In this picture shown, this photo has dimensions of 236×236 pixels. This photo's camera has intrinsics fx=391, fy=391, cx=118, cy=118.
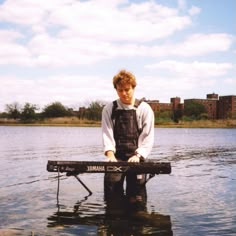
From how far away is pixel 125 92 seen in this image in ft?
23.3

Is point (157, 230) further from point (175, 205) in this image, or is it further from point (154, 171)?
point (175, 205)

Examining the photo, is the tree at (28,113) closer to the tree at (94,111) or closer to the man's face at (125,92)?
the tree at (94,111)

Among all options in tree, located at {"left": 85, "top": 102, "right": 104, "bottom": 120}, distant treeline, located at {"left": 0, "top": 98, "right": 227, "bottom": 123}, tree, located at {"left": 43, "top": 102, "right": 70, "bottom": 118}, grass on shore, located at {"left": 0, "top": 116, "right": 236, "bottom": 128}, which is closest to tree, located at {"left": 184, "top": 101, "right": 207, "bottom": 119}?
distant treeline, located at {"left": 0, "top": 98, "right": 227, "bottom": 123}

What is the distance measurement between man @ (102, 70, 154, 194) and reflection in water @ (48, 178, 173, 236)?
336 mm

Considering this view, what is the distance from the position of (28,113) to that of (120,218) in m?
158

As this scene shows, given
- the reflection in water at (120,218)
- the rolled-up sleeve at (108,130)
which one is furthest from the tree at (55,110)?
the rolled-up sleeve at (108,130)

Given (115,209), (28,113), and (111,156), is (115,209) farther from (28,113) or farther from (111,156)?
(28,113)

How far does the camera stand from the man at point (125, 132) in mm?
7242

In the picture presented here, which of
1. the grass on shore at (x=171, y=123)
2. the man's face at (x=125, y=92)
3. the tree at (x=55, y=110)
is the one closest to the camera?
the man's face at (x=125, y=92)

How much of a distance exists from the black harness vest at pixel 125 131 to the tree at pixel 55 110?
152 meters

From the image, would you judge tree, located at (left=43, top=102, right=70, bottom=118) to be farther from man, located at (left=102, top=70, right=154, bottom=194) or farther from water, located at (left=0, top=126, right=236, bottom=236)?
man, located at (left=102, top=70, right=154, bottom=194)

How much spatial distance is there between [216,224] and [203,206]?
1.80 meters

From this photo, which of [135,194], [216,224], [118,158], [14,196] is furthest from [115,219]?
[14,196]

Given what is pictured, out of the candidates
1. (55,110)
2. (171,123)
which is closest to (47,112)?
(55,110)
